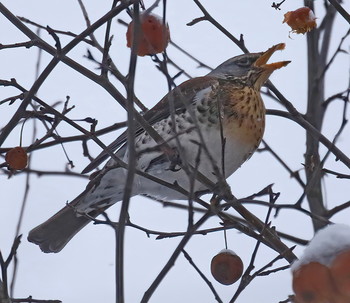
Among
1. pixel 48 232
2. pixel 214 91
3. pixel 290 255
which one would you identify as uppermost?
pixel 214 91

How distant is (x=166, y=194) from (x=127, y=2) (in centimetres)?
205

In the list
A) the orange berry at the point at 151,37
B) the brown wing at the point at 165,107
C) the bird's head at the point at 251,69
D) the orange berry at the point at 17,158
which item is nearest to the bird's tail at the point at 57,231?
the brown wing at the point at 165,107

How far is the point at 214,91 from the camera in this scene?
166 inches

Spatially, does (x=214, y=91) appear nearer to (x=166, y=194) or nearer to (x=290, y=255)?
(x=166, y=194)

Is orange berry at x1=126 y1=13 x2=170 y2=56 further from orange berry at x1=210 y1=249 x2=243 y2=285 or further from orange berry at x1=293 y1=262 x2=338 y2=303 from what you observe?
orange berry at x1=293 y1=262 x2=338 y2=303

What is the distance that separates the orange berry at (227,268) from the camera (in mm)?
3346

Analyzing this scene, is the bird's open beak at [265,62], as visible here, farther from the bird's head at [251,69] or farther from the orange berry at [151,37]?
the orange berry at [151,37]

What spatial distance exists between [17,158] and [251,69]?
166 cm

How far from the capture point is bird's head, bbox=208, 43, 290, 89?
452 cm

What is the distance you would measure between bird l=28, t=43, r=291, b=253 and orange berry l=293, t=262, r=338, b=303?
1.82 m

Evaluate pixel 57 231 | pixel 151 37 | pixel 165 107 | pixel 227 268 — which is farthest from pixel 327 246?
pixel 57 231

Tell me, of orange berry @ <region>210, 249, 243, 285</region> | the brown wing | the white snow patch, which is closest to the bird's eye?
the brown wing

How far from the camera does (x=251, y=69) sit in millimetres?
4652

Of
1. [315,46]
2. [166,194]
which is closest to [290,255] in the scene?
[166,194]
